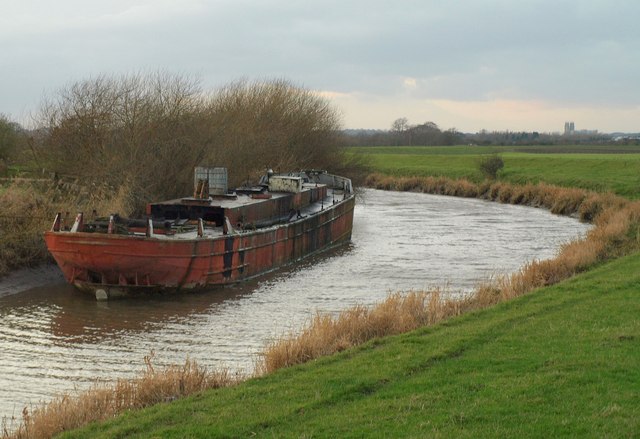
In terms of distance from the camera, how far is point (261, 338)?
1669 cm

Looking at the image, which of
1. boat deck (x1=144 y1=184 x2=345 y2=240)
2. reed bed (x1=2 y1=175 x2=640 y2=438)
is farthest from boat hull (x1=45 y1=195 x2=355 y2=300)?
reed bed (x1=2 y1=175 x2=640 y2=438)

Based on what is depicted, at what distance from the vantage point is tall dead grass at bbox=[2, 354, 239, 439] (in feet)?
29.2

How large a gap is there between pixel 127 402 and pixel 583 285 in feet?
30.7

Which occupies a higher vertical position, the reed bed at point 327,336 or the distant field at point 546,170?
the distant field at point 546,170

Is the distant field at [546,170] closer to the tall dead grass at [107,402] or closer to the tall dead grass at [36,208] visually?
the tall dead grass at [36,208]

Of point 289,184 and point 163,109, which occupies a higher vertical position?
point 163,109

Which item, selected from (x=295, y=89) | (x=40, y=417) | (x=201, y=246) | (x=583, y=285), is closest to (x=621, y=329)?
(x=583, y=285)

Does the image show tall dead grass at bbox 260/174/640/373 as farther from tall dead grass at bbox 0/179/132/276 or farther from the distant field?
the distant field

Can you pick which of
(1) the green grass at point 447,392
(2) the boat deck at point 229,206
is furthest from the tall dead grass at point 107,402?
(2) the boat deck at point 229,206

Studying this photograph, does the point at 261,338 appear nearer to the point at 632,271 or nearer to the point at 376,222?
the point at 632,271

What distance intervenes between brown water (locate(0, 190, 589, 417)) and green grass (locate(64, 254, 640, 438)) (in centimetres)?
366

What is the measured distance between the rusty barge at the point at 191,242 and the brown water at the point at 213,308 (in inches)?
17.8

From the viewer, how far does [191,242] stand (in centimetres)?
2120

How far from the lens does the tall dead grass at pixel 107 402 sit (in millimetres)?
8906
